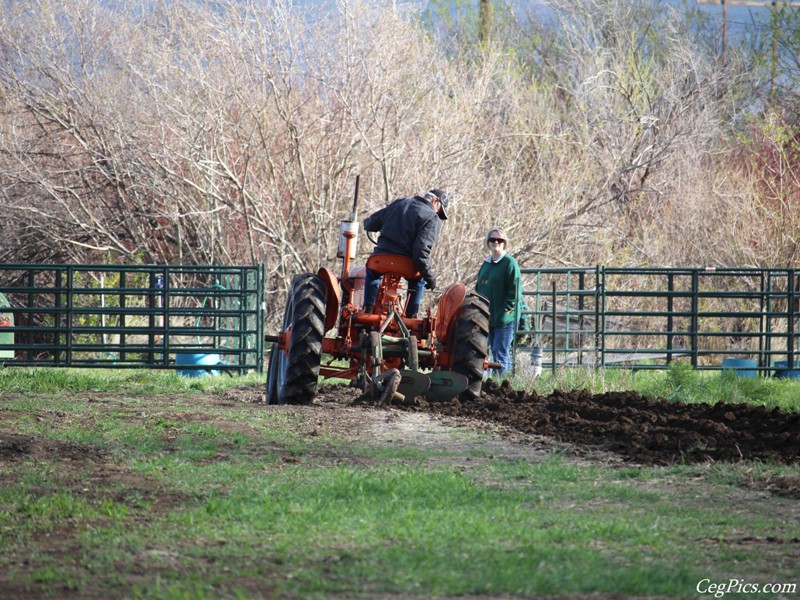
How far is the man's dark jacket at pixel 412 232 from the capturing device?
34.2ft

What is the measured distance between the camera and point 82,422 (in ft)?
29.4

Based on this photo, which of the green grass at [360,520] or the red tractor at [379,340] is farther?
the red tractor at [379,340]

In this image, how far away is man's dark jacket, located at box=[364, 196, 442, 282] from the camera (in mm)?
10422

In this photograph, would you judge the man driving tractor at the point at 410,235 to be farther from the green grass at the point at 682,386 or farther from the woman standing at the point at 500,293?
the woman standing at the point at 500,293

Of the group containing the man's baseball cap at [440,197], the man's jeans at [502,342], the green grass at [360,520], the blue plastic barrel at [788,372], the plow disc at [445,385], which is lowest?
the blue plastic barrel at [788,372]

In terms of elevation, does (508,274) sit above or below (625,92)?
below

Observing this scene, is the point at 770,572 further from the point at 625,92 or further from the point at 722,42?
the point at 722,42

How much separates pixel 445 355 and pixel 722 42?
104 feet

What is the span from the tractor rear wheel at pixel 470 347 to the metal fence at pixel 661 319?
4.24m

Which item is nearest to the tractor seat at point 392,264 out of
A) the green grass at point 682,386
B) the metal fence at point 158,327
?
the green grass at point 682,386

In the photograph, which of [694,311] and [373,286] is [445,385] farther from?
[694,311]

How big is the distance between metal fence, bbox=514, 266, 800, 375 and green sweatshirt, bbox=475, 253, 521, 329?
1716 millimetres

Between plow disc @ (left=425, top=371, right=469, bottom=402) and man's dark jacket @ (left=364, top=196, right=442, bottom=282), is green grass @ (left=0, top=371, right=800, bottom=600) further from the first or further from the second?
man's dark jacket @ (left=364, top=196, right=442, bottom=282)

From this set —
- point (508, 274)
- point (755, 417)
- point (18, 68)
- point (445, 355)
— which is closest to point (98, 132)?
point (18, 68)
